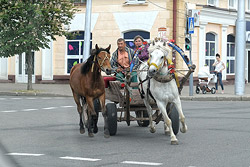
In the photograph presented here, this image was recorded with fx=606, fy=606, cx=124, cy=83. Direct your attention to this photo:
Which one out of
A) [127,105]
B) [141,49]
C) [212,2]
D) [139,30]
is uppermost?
[212,2]

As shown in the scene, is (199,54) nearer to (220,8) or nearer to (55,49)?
(220,8)

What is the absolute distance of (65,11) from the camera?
1087 inches

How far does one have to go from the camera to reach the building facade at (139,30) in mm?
33688

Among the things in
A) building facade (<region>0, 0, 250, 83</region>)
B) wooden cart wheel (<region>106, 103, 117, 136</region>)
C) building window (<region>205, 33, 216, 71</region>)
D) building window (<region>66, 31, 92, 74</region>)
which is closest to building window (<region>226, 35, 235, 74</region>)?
building facade (<region>0, 0, 250, 83</region>)

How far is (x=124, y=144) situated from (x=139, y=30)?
958 inches

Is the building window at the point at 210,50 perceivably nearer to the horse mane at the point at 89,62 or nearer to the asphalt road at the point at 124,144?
the asphalt road at the point at 124,144

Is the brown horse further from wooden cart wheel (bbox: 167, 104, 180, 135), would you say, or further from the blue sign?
the blue sign

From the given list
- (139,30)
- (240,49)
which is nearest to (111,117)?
(240,49)

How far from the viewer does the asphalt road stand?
341 inches

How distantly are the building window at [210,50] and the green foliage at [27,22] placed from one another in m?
11.2

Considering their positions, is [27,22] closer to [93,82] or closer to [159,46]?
[93,82]

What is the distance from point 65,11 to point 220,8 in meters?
12.1

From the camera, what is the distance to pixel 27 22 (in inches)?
1082

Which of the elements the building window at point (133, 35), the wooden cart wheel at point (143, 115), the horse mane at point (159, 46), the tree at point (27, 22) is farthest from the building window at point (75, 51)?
the horse mane at point (159, 46)
